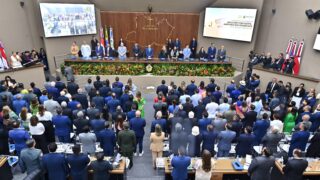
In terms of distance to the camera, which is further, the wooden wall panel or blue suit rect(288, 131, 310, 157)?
the wooden wall panel

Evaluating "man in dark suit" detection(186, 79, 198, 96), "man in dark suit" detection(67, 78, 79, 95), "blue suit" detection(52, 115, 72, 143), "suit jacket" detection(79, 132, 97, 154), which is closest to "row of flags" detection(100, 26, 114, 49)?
"man in dark suit" detection(67, 78, 79, 95)

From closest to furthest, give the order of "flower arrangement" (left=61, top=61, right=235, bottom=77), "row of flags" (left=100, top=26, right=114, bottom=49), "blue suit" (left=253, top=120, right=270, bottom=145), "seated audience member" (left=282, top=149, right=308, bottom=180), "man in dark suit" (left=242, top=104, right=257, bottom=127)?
1. "seated audience member" (left=282, top=149, right=308, bottom=180)
2. "blue suit" (left=253, top=120, right=270, bottom=145)
3. "man in dark suit" (left=242, top=104, right=257, bottom=127)
4. "flower arrangement" (left=61, top=61, right=235, bottom=77)
5. "row of flags" (left=100, top=26, right=114, bottom=49)

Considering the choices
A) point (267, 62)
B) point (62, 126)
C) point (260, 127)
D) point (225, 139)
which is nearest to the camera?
point (225, 139)

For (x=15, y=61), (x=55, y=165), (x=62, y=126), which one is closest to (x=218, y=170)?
(x=55, y=165)

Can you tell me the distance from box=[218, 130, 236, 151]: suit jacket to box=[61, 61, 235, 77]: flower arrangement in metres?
7.54

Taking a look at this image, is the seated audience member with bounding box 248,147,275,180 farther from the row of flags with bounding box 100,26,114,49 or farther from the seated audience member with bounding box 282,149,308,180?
the row of flags with bounding box 100,26,114,49

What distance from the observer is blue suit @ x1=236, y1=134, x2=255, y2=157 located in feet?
21.3

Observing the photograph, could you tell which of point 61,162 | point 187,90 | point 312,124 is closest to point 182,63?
point 187,90

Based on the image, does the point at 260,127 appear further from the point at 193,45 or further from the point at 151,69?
the point at 193,45

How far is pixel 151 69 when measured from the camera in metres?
13.9

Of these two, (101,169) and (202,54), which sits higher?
(202,54)

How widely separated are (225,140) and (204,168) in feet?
4.95

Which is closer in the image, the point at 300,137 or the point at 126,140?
the point at 126,140

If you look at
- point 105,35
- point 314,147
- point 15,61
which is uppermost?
point 105,35
